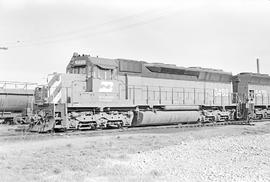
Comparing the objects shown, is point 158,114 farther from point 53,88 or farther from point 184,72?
point 53,88

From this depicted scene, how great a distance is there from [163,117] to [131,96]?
233cm

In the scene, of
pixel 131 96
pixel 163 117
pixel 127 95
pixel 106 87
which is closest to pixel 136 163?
pixel 106 87

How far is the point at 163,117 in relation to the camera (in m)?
17.6

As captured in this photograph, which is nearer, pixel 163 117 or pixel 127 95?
pixel 127 95

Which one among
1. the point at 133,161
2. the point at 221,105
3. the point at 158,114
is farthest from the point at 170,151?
the point at 221,105

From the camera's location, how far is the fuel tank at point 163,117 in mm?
16472

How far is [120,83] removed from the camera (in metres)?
15.9

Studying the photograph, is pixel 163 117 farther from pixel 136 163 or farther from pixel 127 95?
pixel 136 163

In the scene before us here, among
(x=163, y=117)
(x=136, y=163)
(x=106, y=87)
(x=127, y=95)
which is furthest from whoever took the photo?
(x=163, y=117)

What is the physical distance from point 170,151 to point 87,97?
6.71 meters

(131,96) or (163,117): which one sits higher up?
(131,96)

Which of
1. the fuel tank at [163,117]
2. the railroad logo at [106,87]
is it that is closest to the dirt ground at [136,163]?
the railroad logo at [106,87]

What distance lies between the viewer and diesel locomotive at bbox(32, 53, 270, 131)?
14203mm

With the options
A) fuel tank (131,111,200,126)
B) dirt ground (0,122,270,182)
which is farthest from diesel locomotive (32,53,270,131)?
dirt ground (0,122,270,182)
